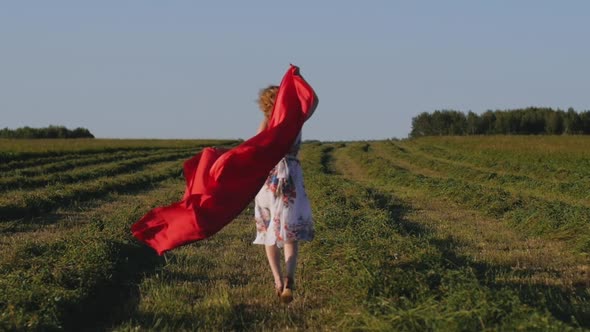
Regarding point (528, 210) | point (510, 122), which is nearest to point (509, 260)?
point (528, 210)

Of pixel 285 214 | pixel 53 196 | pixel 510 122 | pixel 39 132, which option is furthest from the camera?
pixel 510 122

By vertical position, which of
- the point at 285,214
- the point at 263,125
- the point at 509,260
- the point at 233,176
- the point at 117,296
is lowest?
the point at 117,296

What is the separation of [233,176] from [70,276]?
1922 millimetres

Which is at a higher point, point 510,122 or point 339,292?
point 510,122

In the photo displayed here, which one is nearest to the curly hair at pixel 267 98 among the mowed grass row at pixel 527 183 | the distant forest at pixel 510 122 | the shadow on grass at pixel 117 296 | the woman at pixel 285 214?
the woman at pixel 285 214

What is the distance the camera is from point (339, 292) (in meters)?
7.43

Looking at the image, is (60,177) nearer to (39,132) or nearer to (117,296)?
(117,296)

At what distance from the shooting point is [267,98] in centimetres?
801

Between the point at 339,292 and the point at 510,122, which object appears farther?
the point at 510,122

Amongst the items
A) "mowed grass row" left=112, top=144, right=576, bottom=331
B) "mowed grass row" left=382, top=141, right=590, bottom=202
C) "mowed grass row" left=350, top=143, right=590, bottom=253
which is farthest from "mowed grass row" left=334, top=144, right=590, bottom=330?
"mowed grass row" left=382, top=141, right=590, bottom=202

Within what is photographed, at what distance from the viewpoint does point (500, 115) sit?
350 feet

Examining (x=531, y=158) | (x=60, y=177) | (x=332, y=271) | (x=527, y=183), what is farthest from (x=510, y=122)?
(x=332, y=271)

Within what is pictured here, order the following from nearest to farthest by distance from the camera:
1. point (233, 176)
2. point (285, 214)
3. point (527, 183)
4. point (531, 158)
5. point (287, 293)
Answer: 1. point (287, 293)
2. point (285, 214)
3. point (233, 176)
4. point (527, 183)
5. point (531, 158)

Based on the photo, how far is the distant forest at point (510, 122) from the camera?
333 ft
